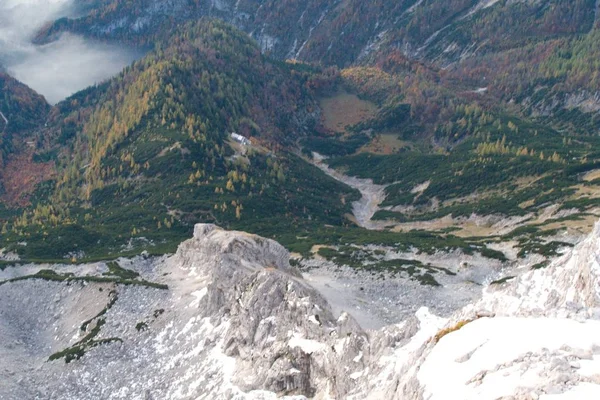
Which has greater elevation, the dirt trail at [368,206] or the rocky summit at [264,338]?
the rocky summit at [264,338]

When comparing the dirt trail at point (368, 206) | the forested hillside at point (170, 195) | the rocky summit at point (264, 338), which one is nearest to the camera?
the rocky summit at point (264, 338)

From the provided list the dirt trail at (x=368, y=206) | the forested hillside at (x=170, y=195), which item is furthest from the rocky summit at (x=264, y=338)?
the dirt trail at (x=368, y=206)

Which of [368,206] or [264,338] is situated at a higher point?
[264,338]

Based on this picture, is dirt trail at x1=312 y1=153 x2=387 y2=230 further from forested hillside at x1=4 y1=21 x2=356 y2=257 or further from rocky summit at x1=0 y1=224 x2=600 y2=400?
rocky summit at x1=0 y1=224 x2=600 y2=400

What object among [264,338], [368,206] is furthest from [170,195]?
[264,338]

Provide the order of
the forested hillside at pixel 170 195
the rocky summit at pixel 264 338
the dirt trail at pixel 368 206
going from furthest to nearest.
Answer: the dirt trail at pixel 368 206 → the forested hillside at pixel 170 195 → the rocky summit at pixel 264 338

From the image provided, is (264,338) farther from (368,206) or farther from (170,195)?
(368,206)

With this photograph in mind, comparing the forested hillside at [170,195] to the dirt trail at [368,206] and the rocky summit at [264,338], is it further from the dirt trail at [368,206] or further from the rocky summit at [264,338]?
the rocky summit at [264,338]

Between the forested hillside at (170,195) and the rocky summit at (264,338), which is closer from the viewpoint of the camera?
the rocky summit at (264,338)
